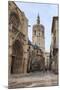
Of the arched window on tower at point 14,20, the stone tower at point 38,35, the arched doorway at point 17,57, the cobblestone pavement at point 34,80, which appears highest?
the arched window on tower at point 14,20

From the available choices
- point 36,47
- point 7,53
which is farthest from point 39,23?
A: point 7,53

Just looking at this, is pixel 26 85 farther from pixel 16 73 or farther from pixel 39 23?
pixel 39 23

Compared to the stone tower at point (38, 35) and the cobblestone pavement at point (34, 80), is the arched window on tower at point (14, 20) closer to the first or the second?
the stone tower at point (38, 35)

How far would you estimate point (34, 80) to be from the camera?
1.44 m

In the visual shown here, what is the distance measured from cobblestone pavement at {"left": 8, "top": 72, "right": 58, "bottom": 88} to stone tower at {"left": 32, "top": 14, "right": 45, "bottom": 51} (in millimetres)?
204

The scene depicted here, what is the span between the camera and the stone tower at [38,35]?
145 cm

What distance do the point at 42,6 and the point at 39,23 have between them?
13 centimetres

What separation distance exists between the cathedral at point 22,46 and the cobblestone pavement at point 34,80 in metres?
0.04

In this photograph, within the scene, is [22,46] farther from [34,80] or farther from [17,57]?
[34,80]

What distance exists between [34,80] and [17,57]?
0.70 feet

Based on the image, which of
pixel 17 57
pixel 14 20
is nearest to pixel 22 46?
pixel 17 57

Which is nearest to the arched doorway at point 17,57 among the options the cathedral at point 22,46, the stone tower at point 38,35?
the cathedral at point 22,46

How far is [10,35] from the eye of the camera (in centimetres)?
141

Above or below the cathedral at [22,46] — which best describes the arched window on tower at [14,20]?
above
